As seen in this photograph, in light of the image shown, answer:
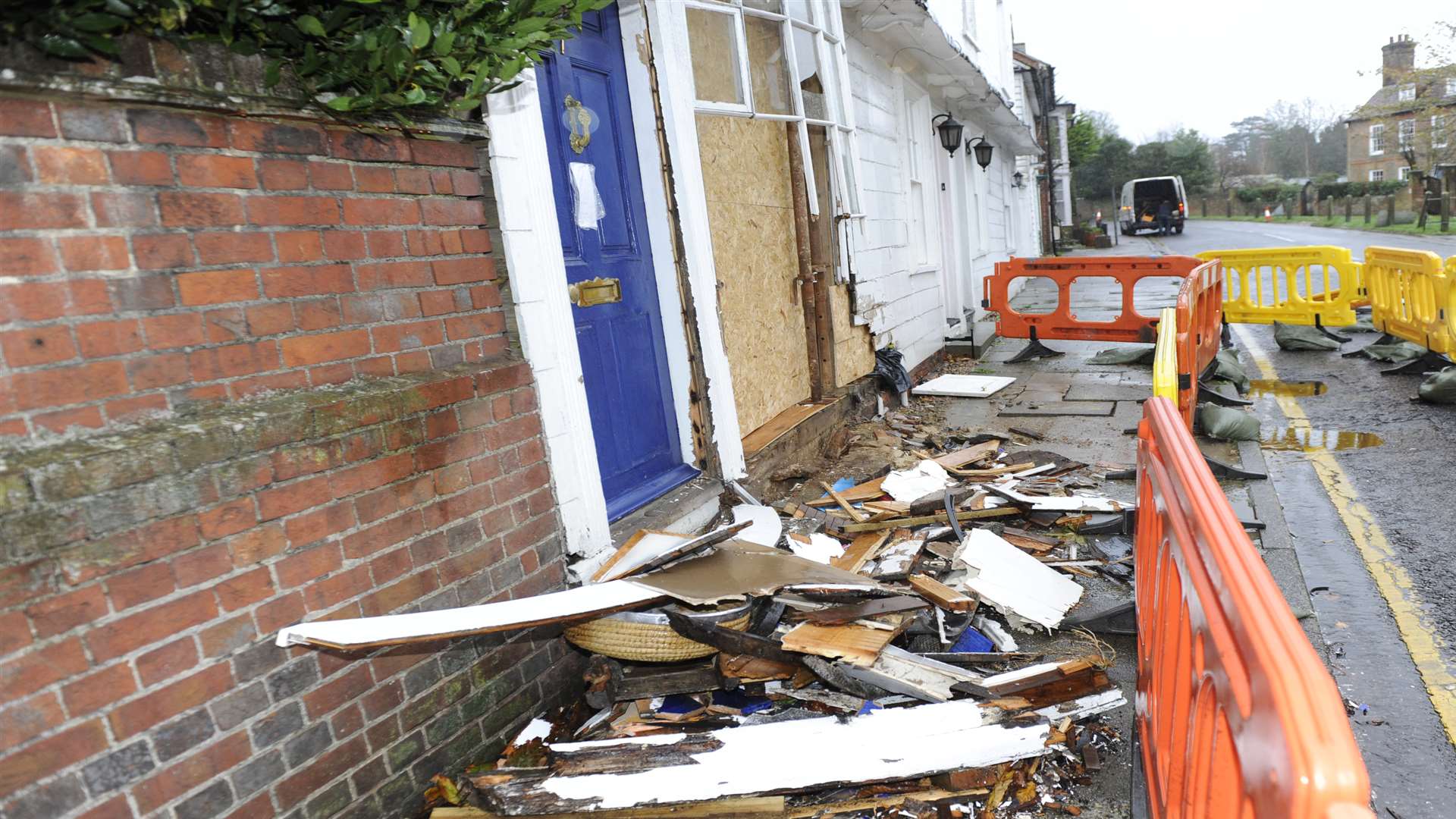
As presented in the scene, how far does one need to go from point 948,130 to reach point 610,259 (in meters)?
8.90

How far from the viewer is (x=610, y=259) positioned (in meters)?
4.15

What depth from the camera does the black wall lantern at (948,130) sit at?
1148 centimetres

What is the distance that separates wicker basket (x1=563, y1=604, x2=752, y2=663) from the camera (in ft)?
9.82

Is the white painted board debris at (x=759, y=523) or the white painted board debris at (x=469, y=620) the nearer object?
the white painted board debris at (x=469, y=620)

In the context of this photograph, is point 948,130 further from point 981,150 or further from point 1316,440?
point 1316,440

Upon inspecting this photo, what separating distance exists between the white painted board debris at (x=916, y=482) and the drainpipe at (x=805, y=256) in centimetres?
122

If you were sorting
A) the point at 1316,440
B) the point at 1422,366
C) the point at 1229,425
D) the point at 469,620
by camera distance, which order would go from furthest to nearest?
the point at 1422,366 → the point at 1229,425 → the point at 1316,440 → the point at 469,620

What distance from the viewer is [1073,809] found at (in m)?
2.49

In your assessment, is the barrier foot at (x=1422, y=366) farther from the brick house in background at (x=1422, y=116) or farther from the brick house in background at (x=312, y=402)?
the brick house in background at (x=1422, y=116)

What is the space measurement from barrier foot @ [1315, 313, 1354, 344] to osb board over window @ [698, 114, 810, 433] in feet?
23.6

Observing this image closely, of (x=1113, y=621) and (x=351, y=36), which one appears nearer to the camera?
(x=351, y=36)

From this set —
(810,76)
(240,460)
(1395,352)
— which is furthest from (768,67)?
(1395,352)

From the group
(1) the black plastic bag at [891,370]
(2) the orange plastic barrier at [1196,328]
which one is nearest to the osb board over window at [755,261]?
(1) the black plastic bag at [891,370]

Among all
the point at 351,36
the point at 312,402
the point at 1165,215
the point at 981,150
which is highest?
the point at 981,150
